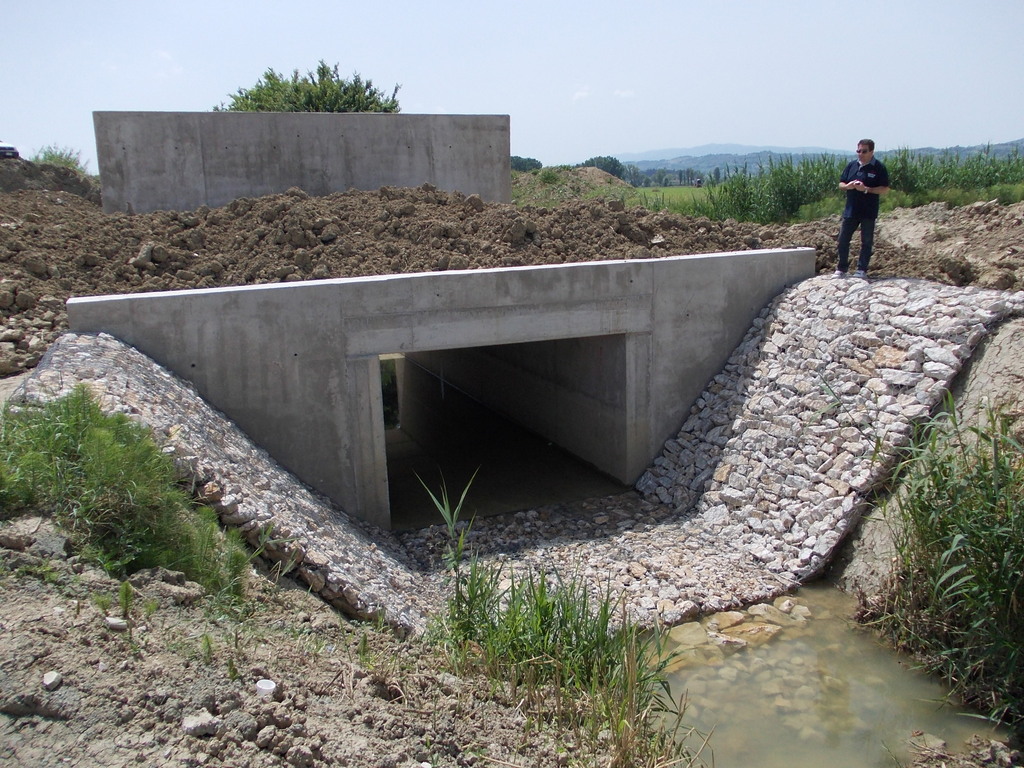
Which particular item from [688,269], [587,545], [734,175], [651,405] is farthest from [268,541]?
[734,175]

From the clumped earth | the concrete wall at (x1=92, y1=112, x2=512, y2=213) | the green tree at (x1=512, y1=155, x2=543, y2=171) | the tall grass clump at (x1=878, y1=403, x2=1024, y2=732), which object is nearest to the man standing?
the tall grass clump at (x1=878, y1=403, x2=1024, y2=732)

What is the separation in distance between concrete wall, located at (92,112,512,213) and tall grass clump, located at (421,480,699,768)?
1009 cm

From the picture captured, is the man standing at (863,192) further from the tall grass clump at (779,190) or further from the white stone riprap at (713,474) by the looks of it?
the tall grass clump at (779,190)

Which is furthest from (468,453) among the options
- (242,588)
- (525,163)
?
(525,163)

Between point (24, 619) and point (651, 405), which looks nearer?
point (24, 619)

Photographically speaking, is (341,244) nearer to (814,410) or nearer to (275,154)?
(275,154)

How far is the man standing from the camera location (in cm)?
866

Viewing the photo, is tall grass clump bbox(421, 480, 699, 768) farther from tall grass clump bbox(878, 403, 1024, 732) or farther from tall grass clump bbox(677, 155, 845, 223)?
tall grass clump bbox(677, 155, 845, 223)

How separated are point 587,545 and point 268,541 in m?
3.55

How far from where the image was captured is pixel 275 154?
13047 mm

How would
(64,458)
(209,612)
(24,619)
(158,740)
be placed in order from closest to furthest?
1. (158,740)
2. (24,619)
3. (209,612)
4. (64,458)

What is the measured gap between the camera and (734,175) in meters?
16.0

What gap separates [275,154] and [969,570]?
11.5 metres

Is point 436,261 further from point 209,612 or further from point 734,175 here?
point 734,175
